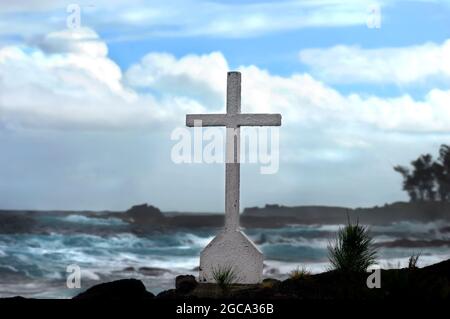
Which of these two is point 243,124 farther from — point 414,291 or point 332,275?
point 414,291

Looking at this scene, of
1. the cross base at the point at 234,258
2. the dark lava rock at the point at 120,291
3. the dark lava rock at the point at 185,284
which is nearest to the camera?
the dark lava rock at the point at 120,291

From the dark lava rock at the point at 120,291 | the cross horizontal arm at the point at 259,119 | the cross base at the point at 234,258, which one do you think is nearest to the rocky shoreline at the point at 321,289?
the dark lava rock at the point at 120,291

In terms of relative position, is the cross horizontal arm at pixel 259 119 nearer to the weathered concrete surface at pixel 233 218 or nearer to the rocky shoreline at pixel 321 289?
the weathered concrete surface at pixel 233 218

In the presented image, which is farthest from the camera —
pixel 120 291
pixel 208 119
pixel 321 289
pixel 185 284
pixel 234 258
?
pixel 208 119

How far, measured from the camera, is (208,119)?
13242mm

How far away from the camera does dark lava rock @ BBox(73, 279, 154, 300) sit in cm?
1159

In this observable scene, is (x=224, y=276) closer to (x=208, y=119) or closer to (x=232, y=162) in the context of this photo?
(x=232, y=162)

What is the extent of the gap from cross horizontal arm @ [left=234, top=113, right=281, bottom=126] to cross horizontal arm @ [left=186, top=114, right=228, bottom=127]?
269 millimetres

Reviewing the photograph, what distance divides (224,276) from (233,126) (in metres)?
2.51

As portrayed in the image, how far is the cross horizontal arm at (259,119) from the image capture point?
13.0m

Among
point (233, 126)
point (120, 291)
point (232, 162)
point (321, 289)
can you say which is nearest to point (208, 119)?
point (233, 126)
